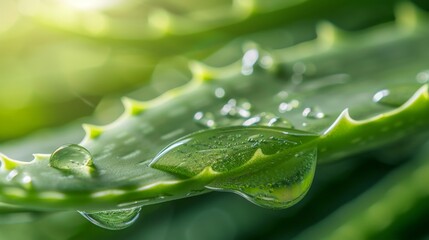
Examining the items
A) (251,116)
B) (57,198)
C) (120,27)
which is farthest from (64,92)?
(57,198)

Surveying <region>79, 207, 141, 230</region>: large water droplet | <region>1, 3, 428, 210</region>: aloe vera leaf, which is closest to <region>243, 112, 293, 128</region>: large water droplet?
<region>1, 3, 428, 210</region>: aloe vera leaf

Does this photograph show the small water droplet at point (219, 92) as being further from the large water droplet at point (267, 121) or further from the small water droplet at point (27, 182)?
the small water droplet at point (27, 182)

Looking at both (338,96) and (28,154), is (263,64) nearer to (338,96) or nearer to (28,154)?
(338,96)

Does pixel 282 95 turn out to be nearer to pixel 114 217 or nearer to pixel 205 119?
pixel 205 119

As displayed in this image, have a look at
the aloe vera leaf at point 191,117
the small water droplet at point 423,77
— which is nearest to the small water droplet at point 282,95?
the aloe vera leaf at point 191,117

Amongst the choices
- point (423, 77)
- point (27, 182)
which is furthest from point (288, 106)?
point (27, 182)

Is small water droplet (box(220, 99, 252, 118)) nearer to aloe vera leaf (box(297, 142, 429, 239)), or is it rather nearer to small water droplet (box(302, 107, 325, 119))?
small water droplet (box(302, 107, 325, 119))

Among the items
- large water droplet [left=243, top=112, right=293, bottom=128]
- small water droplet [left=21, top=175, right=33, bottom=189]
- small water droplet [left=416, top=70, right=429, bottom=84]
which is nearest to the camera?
small water droplet [left=21, top=175, right=33, bottom=189]
